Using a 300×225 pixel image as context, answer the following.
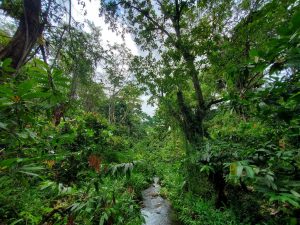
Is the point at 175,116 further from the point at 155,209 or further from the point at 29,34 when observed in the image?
the point at 29,34

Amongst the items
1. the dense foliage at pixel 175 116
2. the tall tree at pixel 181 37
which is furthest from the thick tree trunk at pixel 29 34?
the tall tree at pixel 181 37

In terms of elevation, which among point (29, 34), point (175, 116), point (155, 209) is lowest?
point (155, 209)

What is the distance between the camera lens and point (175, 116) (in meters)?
6.17

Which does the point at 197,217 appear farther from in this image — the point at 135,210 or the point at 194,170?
the point at 135,210

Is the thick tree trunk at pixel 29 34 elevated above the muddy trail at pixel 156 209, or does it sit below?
above

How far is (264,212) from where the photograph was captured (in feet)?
10.8

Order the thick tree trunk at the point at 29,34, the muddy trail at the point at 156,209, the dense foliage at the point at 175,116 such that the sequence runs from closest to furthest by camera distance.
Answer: the dense foliage at the point at 175,116, the thick tree trunk at the point at 29,34, the muddy trail at the point at 156,209

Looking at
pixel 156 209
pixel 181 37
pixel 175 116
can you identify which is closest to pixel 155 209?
pixel 156 209

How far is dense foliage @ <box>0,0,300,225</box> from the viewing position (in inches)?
51.9

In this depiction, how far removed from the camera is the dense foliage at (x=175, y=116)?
1.32m

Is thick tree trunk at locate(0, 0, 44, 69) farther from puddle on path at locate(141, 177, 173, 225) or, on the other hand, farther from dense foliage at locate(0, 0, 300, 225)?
puddle on path at locate(141, 177, 173, 225)

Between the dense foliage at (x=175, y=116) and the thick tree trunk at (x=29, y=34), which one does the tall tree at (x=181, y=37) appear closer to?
the dense foliage at (x=175, y=116)

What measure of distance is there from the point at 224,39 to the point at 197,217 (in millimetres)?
4543

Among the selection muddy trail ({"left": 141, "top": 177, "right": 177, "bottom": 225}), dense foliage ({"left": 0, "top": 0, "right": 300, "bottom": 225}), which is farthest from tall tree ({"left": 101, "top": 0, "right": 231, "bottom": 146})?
muddy trail ({"left": 141, "top": 177, "right": 177, "bottom": 225})
